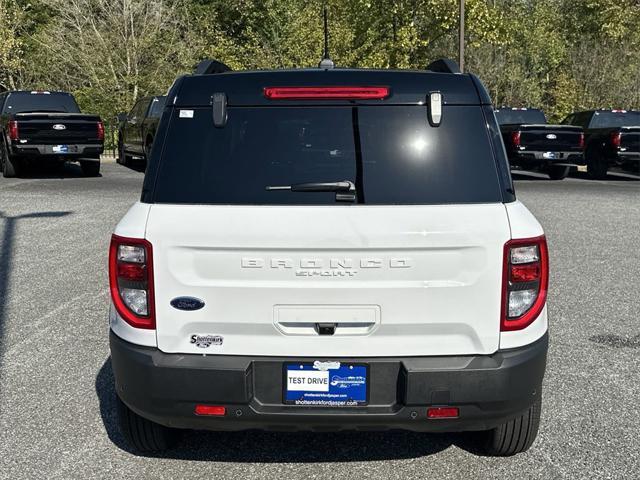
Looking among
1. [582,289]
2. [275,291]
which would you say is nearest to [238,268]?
[275,291]

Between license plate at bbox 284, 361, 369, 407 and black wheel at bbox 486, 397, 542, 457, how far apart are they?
946mm

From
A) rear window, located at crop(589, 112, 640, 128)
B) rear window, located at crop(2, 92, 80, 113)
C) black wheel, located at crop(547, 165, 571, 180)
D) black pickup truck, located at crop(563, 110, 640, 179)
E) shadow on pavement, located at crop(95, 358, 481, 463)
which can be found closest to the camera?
shadow on pavement, located at crop(95, 358, 481, 463)

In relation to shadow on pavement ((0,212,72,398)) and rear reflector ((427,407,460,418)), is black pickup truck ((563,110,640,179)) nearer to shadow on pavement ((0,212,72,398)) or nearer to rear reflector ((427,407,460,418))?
shadow on pavement ((0,212,72,398))

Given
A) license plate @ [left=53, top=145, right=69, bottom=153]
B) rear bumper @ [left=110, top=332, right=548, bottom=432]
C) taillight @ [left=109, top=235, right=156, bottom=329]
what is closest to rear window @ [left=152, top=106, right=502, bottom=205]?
taillight @ [left=109, top=235, right=156, bottom=329]

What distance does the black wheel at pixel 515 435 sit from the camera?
3.75 meters

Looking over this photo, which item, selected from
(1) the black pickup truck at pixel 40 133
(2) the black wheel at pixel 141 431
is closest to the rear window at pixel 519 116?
(1) the black pickup truck at pixel 40 133

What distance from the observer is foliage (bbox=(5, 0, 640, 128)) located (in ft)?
102

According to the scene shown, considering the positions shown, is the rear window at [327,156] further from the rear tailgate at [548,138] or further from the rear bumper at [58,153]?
the rear tailgate at [548,138]

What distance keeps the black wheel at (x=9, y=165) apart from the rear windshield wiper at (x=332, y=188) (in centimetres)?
Result: 1708

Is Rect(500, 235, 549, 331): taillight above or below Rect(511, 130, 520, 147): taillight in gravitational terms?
above

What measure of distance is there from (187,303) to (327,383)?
66cm

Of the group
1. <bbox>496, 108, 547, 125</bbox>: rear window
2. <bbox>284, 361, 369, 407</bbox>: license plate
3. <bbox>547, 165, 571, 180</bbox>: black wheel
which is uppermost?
<bbox>284, 361, 369, 407</bbox>: license plate

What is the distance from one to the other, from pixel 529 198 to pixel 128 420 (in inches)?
540

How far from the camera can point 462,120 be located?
3.32m
